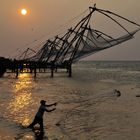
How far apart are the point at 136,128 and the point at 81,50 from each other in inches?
931

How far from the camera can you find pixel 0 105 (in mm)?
21438

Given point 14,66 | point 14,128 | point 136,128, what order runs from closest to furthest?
point 14,128 < point 136,128 < point 14,66

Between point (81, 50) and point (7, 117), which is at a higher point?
point (81, 50)

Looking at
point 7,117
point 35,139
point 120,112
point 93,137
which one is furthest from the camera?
point 120,112

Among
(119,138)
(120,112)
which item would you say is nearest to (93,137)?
(119,138)

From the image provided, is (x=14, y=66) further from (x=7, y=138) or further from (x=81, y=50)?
(x=7, y=138)

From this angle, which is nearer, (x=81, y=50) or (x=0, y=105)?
(x=0, y=105)

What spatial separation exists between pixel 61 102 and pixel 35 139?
11.6 m

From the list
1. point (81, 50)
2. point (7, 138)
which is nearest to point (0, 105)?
point (7, 138)

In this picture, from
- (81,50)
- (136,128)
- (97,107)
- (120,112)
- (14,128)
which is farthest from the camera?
(81,50)

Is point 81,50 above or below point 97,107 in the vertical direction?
above

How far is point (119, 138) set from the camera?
45.1 feet

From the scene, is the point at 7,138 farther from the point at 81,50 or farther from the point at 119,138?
the point at 81,50

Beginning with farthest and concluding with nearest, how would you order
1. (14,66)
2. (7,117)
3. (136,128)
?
(14,66) < (7,117) < (136,128)
